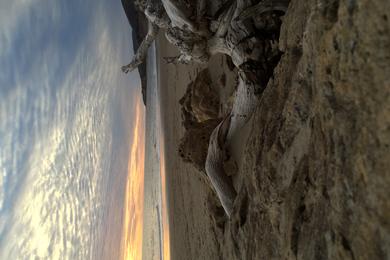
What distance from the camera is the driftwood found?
2484 mm

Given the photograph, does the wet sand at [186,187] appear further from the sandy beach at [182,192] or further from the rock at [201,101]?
the rock at [201,101]

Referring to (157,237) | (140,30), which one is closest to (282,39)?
(157,237)

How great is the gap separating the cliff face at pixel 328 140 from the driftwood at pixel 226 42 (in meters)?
0.43

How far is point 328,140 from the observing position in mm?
1428

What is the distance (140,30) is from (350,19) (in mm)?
13260

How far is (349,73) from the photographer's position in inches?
52.1

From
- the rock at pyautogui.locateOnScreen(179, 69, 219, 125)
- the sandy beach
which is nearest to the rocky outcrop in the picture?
the rock at pyautogui.locateOnScreen(179, 69, 219, 125)

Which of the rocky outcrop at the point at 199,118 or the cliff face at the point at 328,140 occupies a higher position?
the rocky outcrop at the point at 199,118

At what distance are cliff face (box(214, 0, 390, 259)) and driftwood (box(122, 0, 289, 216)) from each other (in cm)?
43

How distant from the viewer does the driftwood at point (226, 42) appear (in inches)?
97.8

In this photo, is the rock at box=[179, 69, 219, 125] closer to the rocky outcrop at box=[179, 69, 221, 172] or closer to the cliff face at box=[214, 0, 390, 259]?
the rocky outcrop at box=[179, 69, 221, 172]

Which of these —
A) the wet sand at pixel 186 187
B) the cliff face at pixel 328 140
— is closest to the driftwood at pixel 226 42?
the wet sand at pixel 186 187

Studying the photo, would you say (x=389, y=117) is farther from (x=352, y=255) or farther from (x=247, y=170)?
(x=247, y=170)

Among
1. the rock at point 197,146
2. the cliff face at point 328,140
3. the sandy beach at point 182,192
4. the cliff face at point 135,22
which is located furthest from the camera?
the cliff face at point 135,22
